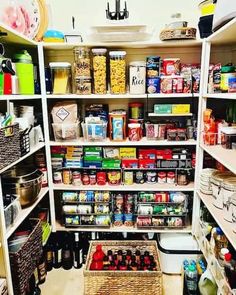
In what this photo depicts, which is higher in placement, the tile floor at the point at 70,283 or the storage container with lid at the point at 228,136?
the storage container with lid at the point at 228,136

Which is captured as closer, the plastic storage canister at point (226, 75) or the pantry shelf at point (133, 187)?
the plastic storage canister at point (226, 75)

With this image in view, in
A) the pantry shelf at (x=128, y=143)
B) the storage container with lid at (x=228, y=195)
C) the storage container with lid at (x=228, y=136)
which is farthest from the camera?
the pantry shelf at (x=128, y=143)

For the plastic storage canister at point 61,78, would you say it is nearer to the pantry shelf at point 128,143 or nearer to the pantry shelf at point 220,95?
the pantry shelf at point 128,143

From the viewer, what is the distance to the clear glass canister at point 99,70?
1.83 metres

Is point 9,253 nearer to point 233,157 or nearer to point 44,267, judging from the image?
point 44,267

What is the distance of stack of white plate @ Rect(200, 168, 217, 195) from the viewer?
6.01 ft

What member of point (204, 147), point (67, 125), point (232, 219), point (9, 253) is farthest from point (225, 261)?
point (67, 125)

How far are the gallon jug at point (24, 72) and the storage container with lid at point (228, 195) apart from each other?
1355 mm

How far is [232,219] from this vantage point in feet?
4.62

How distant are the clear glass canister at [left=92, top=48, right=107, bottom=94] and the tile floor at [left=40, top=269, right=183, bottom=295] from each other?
138 centimetres

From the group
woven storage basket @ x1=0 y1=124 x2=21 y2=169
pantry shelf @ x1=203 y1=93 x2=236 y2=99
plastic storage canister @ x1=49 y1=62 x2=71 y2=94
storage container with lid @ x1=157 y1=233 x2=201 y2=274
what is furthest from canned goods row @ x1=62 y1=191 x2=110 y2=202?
pantry shelf @ x1=203 y1=93 x2=236 y2=99

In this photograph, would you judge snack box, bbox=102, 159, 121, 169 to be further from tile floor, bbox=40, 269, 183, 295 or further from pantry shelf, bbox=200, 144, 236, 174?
tile floor, bbox=40, 269, 183, 295

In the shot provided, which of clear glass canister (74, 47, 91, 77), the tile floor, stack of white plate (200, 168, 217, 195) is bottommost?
the tile floor

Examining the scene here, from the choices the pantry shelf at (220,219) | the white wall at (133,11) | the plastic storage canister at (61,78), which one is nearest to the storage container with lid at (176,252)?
the pantry shelf at (220,219)
